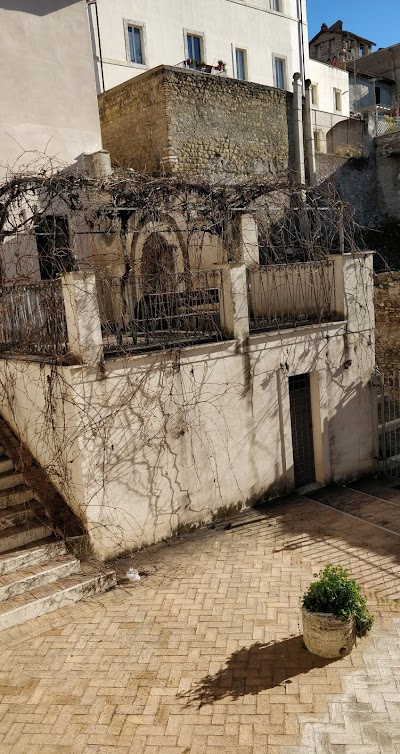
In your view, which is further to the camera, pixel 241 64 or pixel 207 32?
pixel 241 64

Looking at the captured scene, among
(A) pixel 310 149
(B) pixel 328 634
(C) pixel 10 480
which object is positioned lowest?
(B) pixel 328 634

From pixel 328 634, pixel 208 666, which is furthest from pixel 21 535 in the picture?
pixel 328 634

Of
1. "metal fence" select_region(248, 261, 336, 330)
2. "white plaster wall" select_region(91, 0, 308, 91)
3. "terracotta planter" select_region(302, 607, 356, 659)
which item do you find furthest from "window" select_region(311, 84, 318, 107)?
"terracotta planter" select_region(302, 607, 356, 659)

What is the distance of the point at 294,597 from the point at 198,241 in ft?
34.1

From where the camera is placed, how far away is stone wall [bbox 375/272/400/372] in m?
17.3

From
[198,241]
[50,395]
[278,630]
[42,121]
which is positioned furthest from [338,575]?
[42,121]

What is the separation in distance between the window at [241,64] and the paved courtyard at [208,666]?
25651mm

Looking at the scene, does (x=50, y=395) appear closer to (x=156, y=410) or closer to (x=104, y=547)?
(x=156, y=410)

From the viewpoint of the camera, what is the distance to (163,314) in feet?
31.0

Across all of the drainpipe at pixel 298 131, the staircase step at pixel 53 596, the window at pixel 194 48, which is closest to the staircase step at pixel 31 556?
the staircase step at pixel 53 596

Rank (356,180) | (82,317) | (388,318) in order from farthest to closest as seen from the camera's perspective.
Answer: (356,180) < (388,318) < (82,317)

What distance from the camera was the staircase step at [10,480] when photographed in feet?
29.5

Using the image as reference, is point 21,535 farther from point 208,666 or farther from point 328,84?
point 328,84

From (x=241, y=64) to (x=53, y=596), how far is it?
27.7m
